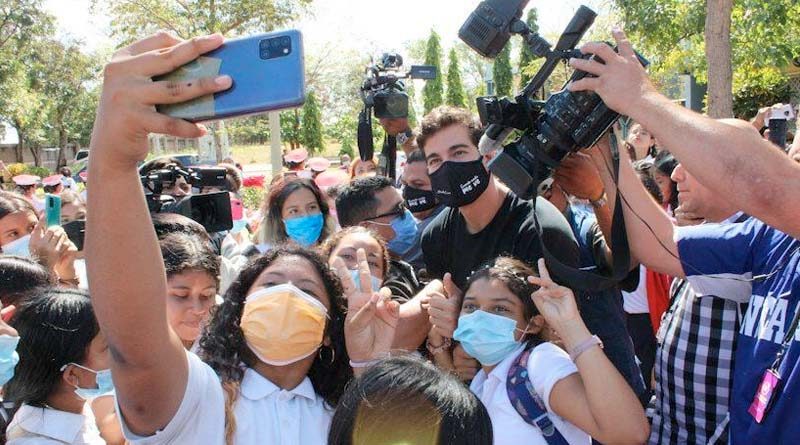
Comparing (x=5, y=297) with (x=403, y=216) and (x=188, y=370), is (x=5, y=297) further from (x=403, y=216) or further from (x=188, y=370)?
(x=403, y=216)

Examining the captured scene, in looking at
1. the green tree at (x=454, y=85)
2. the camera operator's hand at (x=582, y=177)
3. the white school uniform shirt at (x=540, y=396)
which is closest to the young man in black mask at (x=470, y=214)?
the camera operator's hand at (x=582, y=177)

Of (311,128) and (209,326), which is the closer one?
(209,326)

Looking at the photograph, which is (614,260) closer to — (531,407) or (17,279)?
(531,407)

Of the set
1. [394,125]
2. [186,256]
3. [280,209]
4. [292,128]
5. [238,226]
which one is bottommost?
[292,128]

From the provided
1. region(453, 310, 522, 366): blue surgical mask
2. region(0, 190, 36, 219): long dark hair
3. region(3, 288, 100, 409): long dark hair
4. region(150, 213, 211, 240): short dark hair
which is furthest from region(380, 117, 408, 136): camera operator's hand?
region(3, 288, 100, 409): long dark hair

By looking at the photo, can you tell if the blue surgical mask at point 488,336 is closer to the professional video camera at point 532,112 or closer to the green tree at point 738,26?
the professional video camera at point 532,112

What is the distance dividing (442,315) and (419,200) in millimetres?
1701

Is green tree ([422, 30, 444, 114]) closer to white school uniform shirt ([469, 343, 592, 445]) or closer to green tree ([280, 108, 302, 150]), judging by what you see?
green tree ([280, 108, 302, 150])

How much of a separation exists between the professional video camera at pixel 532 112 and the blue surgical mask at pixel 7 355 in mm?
1569

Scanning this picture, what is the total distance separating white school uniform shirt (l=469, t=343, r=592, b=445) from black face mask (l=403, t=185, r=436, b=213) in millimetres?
1937

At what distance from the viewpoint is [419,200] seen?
161 inches

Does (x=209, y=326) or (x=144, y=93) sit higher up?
(x=144, y=93)

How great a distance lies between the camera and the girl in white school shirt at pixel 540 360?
77.1 inches

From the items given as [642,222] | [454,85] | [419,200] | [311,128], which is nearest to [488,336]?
[642,222]
